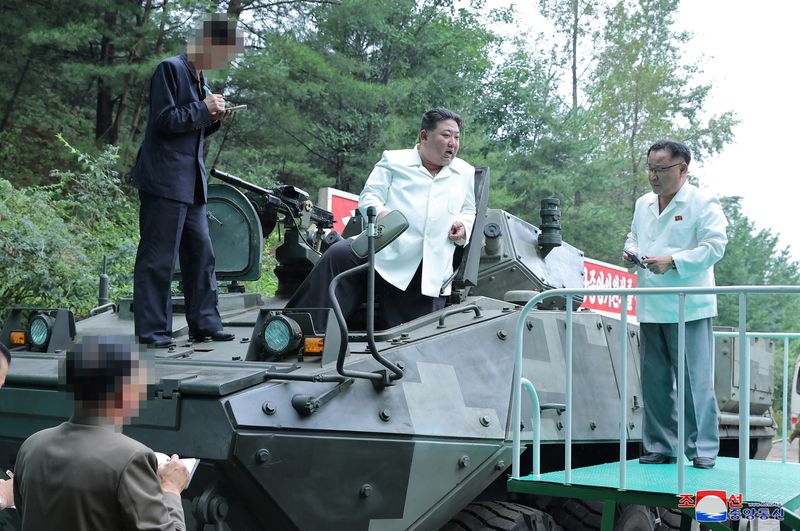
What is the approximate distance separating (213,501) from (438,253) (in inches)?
79.8

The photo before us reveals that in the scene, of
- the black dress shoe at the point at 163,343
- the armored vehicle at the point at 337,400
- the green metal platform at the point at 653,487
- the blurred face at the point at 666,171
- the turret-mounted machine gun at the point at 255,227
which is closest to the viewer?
the armored vehicle at the point at 337,400

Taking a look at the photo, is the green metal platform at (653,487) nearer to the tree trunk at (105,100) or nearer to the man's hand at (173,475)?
the man's hand at (173,475)

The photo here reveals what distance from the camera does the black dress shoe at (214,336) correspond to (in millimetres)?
4812

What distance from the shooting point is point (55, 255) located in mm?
9648

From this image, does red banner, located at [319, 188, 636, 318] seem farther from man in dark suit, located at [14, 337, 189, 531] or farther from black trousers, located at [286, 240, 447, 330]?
man in dark suit, located at [14, 337, 189, 531]

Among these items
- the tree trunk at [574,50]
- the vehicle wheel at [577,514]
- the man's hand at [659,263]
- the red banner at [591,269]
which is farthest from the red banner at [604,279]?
the tree trunk at [574,50]

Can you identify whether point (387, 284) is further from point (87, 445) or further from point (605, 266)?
point (605, 266)

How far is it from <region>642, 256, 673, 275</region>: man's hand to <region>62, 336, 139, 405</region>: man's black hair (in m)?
2.96

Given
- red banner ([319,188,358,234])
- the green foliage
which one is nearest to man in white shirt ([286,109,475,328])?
red banner ([319,188,358,234])

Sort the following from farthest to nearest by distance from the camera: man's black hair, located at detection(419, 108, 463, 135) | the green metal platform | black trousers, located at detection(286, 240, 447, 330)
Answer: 1. man's black hair, located at detection(419, 108, 463, 135)
2. black trousers, located at detection(286, 240, 447, 330)
3. the green metal platform

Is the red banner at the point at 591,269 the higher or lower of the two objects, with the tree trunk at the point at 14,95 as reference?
lower

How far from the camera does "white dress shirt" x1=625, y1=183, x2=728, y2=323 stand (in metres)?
4.68

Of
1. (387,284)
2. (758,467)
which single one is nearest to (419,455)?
(387,284)

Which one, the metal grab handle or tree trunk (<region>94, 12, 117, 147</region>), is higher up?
tree trunk (<region>94, 12, 117, 147</region>)
